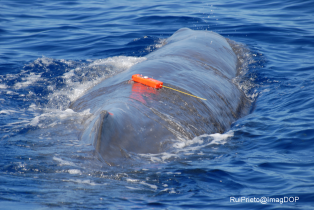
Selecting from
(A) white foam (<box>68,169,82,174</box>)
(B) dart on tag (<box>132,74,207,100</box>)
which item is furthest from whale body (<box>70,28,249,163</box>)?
(A) white foam (<box>68,169,82,174</box>)

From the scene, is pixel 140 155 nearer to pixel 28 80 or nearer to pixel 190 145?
pixel 190 145

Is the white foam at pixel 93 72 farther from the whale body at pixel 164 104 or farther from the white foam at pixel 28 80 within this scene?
the whale body at pixel 164 104

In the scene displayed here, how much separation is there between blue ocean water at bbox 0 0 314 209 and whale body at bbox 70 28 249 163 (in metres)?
0.27

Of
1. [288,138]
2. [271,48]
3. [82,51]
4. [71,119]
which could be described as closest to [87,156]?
[71,119]

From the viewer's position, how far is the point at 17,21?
65.1 feet

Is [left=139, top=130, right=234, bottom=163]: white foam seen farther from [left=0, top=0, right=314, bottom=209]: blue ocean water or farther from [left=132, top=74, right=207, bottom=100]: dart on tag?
[left=132, top=74, right=207, bottom=100]: dart on tag

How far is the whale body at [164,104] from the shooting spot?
5.46m

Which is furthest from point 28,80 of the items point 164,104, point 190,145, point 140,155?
point 140,155

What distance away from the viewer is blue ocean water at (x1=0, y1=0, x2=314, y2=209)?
4762 millimetres

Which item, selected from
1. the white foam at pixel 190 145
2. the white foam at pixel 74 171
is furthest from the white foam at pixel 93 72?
the white foam at pixel 74 171

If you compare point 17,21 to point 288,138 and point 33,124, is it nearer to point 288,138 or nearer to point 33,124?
point 33,124

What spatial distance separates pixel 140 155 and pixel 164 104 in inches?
65.6

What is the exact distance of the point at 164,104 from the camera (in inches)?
271

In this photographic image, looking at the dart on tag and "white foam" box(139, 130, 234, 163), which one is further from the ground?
the dart on tag
